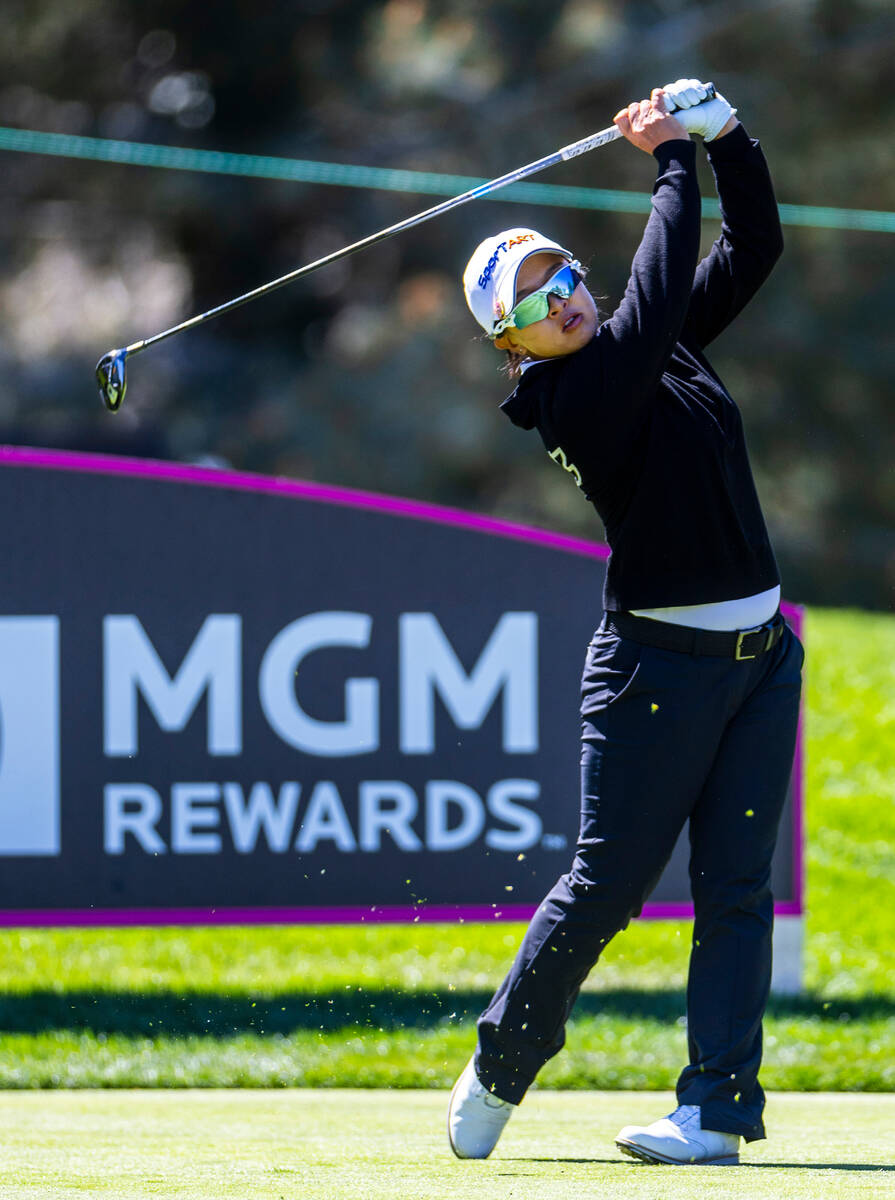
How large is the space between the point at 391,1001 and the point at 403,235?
9.74 meters

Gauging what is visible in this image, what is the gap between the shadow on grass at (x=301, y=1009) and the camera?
5.82m

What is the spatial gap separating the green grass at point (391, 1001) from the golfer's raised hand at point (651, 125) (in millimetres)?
2656

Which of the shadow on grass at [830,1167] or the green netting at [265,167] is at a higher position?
the green netting at [265,167]

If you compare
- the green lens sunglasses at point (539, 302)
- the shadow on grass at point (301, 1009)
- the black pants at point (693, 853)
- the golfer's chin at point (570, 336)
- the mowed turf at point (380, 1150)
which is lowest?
the shadow on grass at point (301, 1009)

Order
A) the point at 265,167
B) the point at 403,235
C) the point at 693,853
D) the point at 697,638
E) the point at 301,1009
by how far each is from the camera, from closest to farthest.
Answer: the point at 697,638, the point at 693,853, the point at 301,1009, the point at 265,167, the point at 403,235

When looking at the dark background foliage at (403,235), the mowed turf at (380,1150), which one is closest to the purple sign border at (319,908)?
the mowed turf at (380,1150)

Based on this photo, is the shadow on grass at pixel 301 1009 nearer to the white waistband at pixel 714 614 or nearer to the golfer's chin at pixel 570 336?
the white waistband at pixel 714 614

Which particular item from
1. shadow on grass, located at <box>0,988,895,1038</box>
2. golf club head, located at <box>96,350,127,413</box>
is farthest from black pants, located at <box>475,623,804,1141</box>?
shadow on grass, located at <box>0,988,895,1038</box>

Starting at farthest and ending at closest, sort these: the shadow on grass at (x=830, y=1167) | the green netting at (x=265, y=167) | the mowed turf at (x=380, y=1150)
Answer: the green netting at (x=265, y=167) < the shadow on grass at (x=830, y=1167) < the mowed turf at (x=380, y=1150)

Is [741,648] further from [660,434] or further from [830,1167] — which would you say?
[830,1167]

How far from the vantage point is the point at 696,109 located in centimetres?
358

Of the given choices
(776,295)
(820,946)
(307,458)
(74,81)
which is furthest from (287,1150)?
(74,81)

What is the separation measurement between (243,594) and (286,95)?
33.6 feet

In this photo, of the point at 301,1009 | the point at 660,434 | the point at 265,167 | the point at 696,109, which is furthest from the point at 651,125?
the point at 265,167
